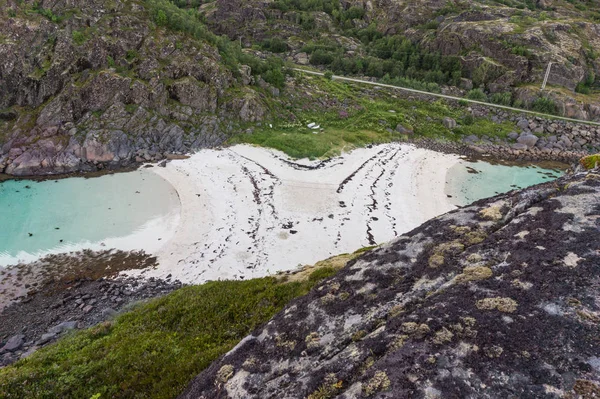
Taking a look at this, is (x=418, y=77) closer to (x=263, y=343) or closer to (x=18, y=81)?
(x=18, y=81)

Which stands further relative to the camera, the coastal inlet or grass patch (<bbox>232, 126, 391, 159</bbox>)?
grass patch (<bbox>232, 126, 391, 159</bbox>)

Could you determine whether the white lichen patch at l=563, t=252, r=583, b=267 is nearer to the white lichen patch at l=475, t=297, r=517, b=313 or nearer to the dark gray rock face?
the dark gray rock face

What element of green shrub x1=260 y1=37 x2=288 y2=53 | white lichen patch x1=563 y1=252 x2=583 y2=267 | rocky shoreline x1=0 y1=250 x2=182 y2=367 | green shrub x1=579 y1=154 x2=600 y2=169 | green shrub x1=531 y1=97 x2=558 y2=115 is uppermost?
green shrub x1=260 y1=37 x2=288 y2=53

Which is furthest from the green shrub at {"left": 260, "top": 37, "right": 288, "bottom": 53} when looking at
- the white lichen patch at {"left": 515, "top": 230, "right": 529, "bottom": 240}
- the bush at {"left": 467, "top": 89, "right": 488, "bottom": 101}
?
the white lichen patch at {"left": 515, "top": 230, "right": 529, "bottom": 240}

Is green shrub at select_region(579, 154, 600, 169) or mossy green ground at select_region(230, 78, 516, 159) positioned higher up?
green shrub at select_region(579, 154, 600, 169)

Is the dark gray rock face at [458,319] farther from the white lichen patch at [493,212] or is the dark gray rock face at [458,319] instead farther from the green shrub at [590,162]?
the green shrub at [590,162]

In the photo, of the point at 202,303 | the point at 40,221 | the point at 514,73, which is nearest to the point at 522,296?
the point at 202,303

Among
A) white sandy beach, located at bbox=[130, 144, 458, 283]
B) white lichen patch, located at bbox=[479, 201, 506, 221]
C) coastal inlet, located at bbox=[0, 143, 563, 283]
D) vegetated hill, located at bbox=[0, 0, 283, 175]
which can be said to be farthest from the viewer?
vegetated hill, located at bbox=[0, 0, 283, 175]

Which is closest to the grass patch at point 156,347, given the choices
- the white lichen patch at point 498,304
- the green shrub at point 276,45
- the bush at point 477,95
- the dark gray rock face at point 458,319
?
the dark gray rock face at point 458,319
